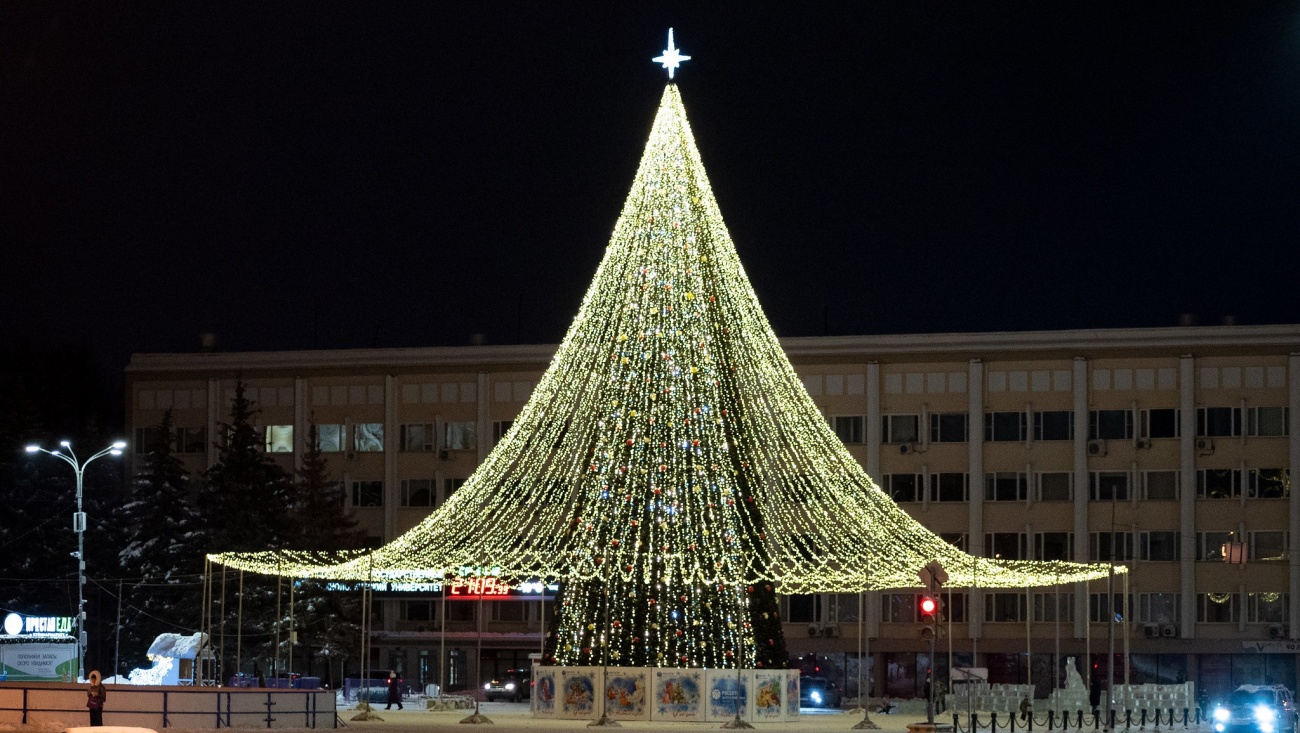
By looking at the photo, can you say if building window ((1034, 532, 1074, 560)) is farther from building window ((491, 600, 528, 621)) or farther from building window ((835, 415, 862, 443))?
building window ((491, 600, 528, 621))

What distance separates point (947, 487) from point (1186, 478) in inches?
382

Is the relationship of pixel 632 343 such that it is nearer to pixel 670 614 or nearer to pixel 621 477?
pixel 621 477

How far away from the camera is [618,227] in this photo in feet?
135

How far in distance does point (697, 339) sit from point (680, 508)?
3556 mm

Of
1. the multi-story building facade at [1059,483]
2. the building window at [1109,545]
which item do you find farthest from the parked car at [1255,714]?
the building window at [1109,545]

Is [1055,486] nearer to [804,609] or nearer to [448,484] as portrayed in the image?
[804,609]

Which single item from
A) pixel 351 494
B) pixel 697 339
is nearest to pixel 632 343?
A: pixel 697 339

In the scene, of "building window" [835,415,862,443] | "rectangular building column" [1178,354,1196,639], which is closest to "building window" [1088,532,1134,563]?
"rectangular building column" [1178,354,1196,639]

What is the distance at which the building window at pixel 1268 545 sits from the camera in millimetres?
77812

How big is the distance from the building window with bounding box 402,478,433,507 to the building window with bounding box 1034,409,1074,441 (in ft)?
87.5

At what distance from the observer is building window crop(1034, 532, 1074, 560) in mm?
80375

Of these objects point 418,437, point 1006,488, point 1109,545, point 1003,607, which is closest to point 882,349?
point 1006,488

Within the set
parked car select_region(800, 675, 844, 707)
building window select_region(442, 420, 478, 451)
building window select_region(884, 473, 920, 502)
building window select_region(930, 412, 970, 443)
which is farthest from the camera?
building window select_region(442, 420, 478, 451)

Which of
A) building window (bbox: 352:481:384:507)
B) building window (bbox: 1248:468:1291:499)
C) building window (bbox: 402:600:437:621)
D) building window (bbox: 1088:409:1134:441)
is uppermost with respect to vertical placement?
building window (bbox: 1088:409:1134:441)
